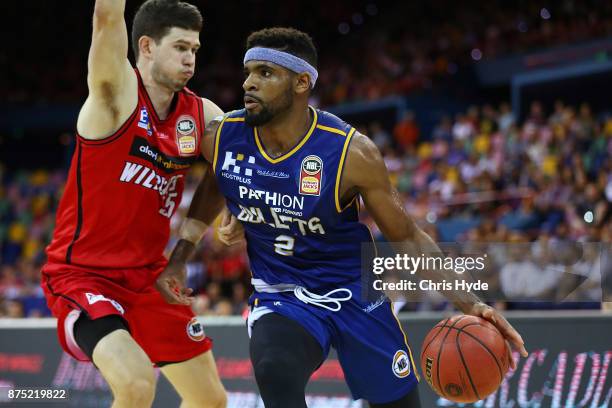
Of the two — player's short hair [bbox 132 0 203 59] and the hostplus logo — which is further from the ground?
player's short hair [bbox 132 0 203 59]

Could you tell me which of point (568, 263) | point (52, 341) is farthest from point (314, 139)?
point (52, 341)

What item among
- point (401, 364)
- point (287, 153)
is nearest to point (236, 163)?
point (287, 153)

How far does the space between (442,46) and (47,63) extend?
1151 cm

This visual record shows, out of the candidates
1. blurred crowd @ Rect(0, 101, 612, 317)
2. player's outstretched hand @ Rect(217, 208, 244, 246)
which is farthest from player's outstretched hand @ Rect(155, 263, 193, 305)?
blurred crowd @ Rect(0, 101, 612, 317)

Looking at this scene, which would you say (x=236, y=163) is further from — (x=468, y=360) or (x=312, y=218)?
(x=468, y=360)

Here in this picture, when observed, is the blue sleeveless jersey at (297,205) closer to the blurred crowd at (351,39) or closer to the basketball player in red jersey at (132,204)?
the basketball player in red jersey at (132,204)

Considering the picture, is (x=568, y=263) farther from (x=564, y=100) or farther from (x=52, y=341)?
(x=564, y=100)

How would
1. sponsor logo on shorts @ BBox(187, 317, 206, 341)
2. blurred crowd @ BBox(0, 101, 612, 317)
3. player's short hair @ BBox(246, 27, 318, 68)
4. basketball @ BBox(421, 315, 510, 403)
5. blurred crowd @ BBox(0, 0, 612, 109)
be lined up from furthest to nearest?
blurred crowd @ BBox(0, 0, 612, 109), blurred crowd @ BBox(0, 101, 612, 317), sponsor logo on shorts @ BBox(187, 317, 206, 341), player's short hair @ BBox(246, 27, 318, 68), basketball @ BBox(421, 315, 510, 403)

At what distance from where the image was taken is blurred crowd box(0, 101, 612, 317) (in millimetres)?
9258

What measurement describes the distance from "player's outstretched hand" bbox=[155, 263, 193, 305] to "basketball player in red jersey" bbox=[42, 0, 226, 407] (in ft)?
0.26

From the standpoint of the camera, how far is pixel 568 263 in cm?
680

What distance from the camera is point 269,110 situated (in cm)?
385

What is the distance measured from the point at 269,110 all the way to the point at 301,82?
0.23 m

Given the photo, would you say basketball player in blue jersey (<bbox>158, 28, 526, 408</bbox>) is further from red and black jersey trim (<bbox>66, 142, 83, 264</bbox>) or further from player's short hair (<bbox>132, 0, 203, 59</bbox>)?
red and black jersey trim (<bbox>66, 142, 83, 264</bbox>)
